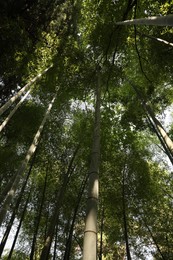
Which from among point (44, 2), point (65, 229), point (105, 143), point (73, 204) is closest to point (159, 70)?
point (105, 143)

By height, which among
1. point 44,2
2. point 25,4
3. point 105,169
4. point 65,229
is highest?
point 44,2

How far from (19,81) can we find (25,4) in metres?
1.64

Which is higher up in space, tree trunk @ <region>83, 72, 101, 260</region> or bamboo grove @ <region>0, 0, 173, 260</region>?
bamboo grove @ <region>0, 0, 173, 260</region>

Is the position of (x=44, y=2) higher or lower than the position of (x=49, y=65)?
higher

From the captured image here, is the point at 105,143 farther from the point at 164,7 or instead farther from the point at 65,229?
the point at 164,7

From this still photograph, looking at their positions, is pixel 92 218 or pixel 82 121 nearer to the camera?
pixel 92 218

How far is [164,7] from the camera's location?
13.5 feet

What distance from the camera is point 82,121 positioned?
7.80 metres

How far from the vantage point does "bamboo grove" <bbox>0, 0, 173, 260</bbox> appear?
534 cm

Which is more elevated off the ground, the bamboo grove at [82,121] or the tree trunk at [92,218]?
the bamboo grove at [82,121]

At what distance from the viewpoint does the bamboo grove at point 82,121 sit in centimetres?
534

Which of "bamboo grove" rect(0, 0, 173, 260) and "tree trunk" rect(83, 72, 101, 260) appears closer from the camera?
"tree trunk" rect(83, 72, 101, 260)

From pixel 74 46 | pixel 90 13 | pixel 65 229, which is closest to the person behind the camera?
pixel 90 13

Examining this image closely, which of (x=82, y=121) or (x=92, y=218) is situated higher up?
(x=82, y=121)
